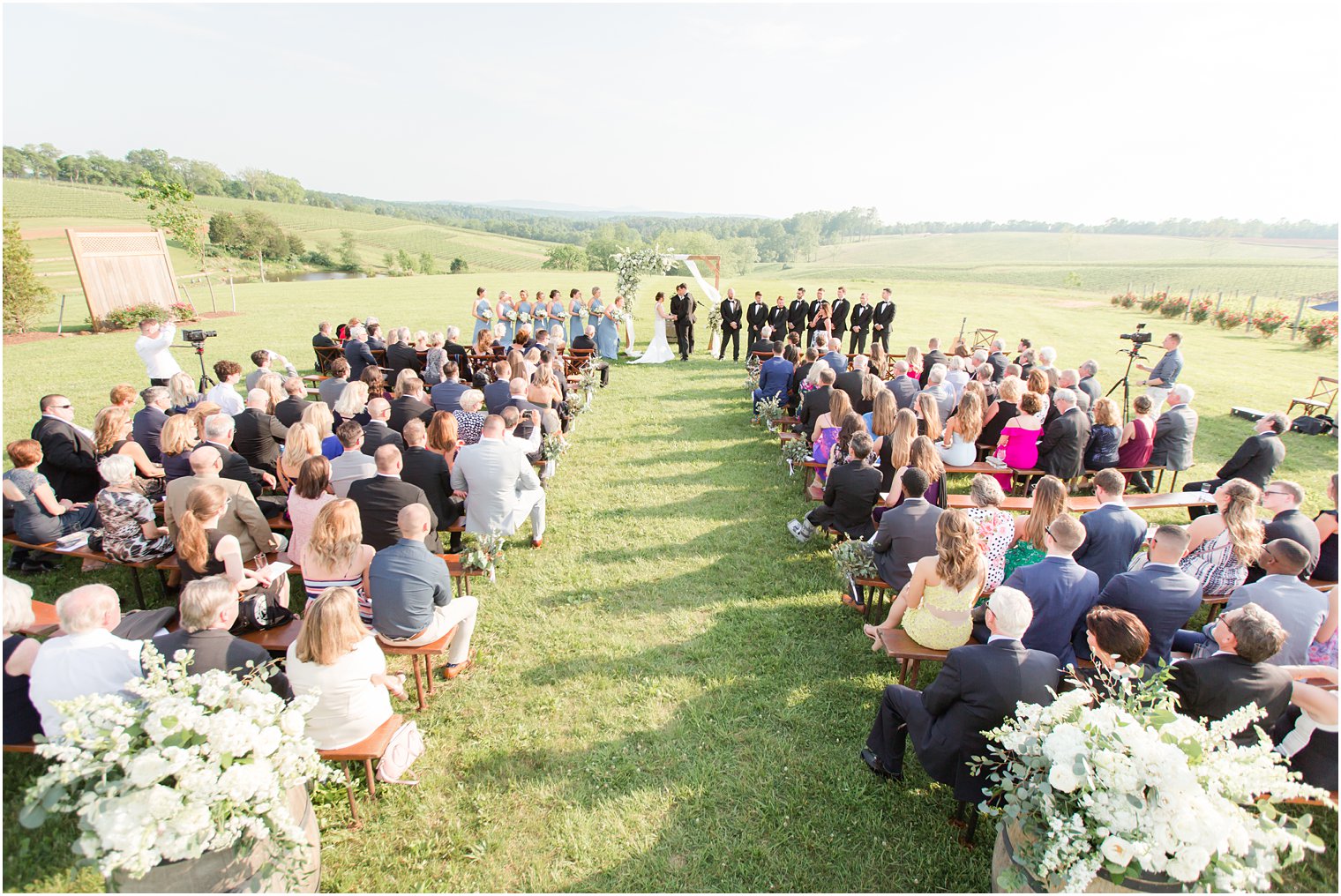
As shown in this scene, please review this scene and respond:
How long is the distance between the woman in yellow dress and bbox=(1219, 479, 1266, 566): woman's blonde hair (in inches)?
81.1

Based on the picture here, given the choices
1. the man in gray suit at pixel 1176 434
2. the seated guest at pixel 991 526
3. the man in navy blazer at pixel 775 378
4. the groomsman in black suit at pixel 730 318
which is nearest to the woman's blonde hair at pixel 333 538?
the seated guest at pixel 991 526

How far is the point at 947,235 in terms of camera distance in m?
→ 103

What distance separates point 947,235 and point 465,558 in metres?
114

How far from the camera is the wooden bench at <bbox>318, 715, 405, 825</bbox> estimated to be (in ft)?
11.5

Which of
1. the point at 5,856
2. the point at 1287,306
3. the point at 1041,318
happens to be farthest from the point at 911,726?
the point at 1287,306

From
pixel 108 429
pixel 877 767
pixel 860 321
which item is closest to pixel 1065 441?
pixel 877 767

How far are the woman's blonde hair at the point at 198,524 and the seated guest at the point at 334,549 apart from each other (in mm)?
755

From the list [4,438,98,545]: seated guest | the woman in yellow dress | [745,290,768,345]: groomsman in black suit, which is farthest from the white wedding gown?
the woman in yellow dress

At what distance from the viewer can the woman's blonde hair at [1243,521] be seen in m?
4.55

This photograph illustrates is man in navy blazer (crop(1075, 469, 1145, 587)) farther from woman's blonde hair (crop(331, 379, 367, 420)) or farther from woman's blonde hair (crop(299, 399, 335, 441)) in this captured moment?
woman's blonde hair (crop(331, 379, 367, 420))

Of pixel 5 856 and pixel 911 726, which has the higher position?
Result: pixel 911 726

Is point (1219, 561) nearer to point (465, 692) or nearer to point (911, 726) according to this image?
point (911, 726)

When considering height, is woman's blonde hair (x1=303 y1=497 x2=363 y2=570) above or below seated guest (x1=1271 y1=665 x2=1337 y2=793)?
above

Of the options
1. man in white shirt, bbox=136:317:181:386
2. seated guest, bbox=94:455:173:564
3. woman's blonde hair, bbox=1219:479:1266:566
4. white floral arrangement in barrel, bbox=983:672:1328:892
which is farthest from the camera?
man in white shirt, bbox=136:317:181:386
